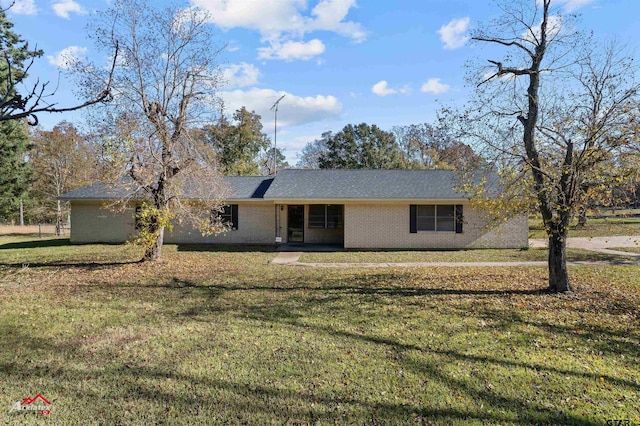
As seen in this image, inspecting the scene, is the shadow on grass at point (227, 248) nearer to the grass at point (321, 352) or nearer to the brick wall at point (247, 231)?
the brick wall at point (247, 231)

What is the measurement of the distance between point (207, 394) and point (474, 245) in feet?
48.7

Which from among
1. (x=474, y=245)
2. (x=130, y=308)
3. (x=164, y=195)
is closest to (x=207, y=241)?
(x=164, y=195)

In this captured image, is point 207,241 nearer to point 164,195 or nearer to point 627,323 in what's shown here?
point 164,195

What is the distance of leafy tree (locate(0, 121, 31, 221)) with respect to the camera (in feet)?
75.9

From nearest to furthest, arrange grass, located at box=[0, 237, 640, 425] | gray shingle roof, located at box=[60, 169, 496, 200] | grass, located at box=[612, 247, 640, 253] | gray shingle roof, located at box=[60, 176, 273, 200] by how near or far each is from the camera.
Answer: grass, located at box=[0, 237, 640, 425] < grass, located at box=[612, 247, 640, 253] < gray shingle roof, located at box=[60, 169, 496, 200] < gray shingle roof, located at box=[60, 176, 273, 200]

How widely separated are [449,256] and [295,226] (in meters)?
7.62

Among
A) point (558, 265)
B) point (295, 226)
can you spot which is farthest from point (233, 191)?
point (558, 265)

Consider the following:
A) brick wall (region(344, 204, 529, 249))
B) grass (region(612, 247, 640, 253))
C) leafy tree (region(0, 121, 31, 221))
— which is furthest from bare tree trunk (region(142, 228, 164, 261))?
grass (region(612, 247, 640, 253))

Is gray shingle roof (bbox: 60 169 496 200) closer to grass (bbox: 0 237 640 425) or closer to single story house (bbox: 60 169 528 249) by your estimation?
single story house (bbox: 60 169 528 249)

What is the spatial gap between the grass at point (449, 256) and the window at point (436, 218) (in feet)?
4.06

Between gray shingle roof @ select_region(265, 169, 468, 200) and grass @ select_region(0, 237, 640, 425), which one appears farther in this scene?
gray shingle roof @ select_region(265, 169, 468, 200)

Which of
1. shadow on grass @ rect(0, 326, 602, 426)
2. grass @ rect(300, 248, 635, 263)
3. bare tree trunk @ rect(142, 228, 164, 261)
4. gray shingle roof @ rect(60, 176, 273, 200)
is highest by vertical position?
gray shingle roof @ rect(60, 176, 273, 200)

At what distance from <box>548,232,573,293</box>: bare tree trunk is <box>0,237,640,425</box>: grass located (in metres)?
0.35

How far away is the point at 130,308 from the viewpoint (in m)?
6.95
